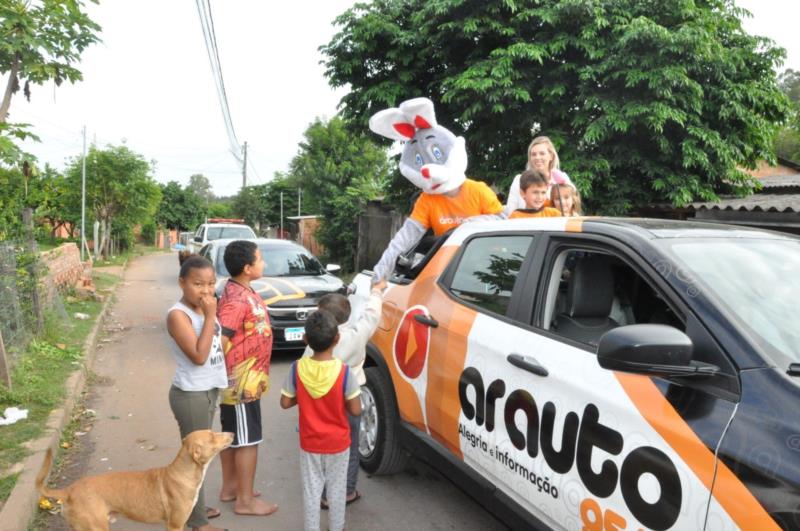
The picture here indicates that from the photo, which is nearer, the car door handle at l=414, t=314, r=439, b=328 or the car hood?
the car door handle at l=414, t=314, r=439, b=328

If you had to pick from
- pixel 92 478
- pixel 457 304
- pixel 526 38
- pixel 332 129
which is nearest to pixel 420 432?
pixel 457 304

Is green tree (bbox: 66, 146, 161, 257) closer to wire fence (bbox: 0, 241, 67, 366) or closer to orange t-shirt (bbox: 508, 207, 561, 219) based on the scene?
wire fence (bbox: 0, 241, 67, 366)

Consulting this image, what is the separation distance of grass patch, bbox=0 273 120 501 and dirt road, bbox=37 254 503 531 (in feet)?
1.13

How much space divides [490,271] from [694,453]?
1474mm

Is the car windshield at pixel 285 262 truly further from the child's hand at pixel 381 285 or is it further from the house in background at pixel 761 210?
the house in background at pixel 761 210

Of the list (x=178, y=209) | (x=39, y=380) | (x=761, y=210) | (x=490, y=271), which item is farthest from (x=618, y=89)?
(x=178, y=209)

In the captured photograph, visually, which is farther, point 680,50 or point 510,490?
point 680,50

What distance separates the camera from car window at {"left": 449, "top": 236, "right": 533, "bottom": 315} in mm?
2918

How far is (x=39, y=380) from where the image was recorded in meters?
5.86

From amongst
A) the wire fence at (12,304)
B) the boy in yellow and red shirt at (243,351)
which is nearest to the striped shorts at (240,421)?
the boy in yellow and red shirt at (243,351)

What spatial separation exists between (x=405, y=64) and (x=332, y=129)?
15.0m

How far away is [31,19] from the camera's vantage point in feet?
16.3

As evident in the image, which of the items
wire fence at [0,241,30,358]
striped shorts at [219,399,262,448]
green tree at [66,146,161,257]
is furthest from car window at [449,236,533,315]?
green tree at [66,146,161,257]

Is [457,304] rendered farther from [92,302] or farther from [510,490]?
[92,302]
